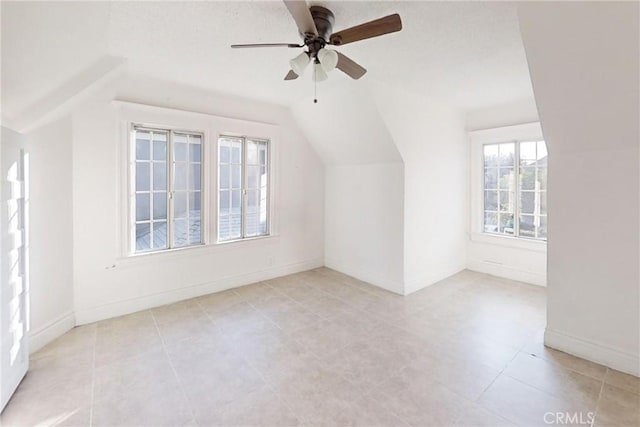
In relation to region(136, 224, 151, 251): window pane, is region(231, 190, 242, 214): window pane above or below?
above

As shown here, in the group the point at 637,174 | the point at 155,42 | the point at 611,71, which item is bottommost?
the point at 637,174

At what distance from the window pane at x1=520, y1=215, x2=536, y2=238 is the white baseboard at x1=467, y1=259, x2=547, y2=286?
1.75ft

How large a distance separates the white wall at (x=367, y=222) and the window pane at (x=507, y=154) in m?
1.91

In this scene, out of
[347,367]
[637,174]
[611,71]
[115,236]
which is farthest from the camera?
[115,236]

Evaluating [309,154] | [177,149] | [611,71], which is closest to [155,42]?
[177,149]

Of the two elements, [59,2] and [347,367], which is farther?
[347,367]

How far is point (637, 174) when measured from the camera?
6.86 feet

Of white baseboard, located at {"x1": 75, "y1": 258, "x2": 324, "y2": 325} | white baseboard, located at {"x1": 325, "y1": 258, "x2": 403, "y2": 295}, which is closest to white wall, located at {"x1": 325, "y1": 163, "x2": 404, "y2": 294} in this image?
white baseboard, located at {"x1": 325, "y1": 258, "x2": 403, "y2": 295}

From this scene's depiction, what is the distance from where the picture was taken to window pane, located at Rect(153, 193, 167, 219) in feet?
11.2

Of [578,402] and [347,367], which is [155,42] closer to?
[347,367]

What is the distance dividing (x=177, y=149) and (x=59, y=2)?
2.07 metres

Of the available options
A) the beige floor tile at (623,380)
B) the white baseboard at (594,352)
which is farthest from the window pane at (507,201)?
the beige floor tile at (623,380)

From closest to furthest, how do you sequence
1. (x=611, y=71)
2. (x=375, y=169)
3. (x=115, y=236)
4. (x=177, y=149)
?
(x=611, y=71) < (x=115, y=236) < (x=177, y=149) < (x=375, y=169)

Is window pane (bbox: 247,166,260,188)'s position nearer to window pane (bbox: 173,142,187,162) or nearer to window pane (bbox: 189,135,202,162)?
window pane (bbox: 189,135,202,162)
